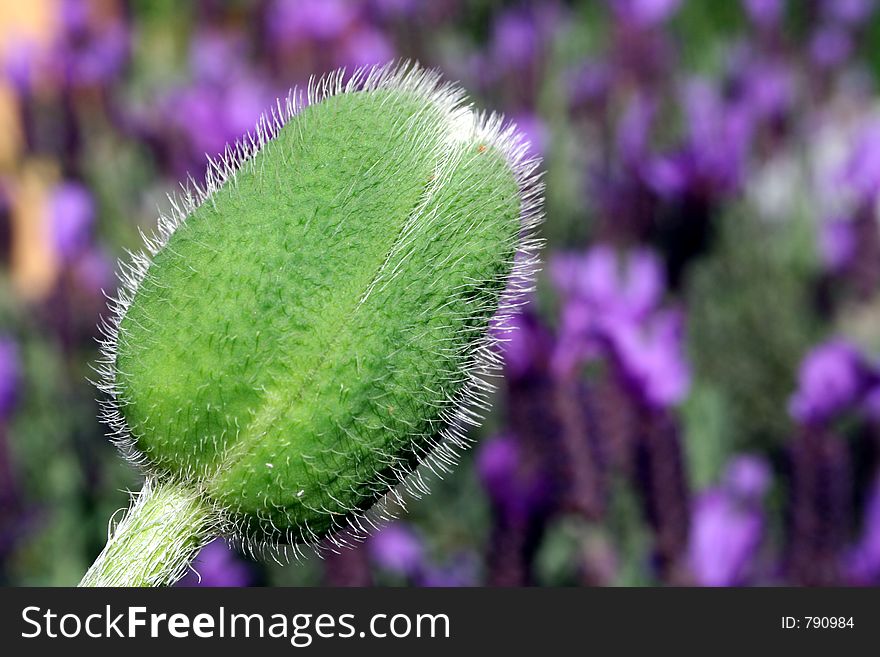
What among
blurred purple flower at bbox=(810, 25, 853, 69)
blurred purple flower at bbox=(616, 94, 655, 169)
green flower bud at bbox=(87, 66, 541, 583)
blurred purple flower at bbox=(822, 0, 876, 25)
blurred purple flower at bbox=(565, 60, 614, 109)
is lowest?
green flower bud at bbox=(87, 66, 541, 583)

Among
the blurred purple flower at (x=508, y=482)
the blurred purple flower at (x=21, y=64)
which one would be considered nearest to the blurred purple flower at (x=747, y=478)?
the blurred purple flower at (x=508, y=482)

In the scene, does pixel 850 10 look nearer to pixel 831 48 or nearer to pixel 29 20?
pixel 831 48

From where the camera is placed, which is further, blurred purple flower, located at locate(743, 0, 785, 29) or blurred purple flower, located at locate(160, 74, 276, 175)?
blurred purple flower, located at locate(743, 0, 785, 29)

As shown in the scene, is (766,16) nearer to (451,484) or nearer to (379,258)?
(451,484)

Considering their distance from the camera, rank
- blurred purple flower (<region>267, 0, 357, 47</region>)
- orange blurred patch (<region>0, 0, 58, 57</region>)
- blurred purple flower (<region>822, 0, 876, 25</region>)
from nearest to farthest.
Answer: blurred purple flower (<region>267, 0, 357, 47</region>) < blurred purple flower (<region>822, 0, 876, 25</region>) < orange blurred patch (<region>0, 0, 58, 57</region>)

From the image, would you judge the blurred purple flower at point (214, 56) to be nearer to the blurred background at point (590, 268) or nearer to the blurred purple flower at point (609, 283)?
the blurred background at point (590, 268)

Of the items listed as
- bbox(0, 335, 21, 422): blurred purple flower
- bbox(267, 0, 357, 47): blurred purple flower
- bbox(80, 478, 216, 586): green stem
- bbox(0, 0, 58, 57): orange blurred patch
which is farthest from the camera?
bbox(0, 0, 58, 57): orange blurred patch

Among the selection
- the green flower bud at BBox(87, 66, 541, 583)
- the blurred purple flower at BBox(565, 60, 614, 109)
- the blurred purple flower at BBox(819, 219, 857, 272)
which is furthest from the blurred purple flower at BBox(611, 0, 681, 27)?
the green flower bud at BBox(87, 66, 541, 583)

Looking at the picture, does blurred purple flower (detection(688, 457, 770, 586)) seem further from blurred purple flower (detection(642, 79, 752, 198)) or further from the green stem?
the green stem
